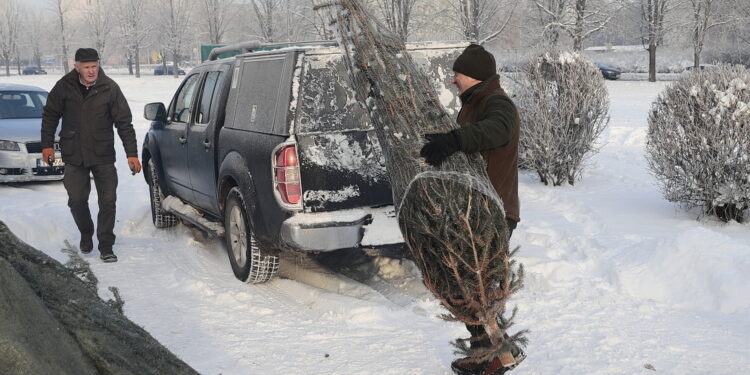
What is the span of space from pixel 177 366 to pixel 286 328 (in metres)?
2.70

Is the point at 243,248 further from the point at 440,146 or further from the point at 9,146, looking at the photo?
the point at 9,146

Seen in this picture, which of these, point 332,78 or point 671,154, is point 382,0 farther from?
point 332,78

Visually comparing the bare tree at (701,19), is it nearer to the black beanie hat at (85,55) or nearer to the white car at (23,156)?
the white car at (23,156)

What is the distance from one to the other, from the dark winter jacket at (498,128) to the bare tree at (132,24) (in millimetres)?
71099

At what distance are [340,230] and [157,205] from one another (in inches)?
153

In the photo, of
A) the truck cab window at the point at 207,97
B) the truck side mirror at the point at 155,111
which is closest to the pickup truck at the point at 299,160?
the truck cab window at the point at 207,97

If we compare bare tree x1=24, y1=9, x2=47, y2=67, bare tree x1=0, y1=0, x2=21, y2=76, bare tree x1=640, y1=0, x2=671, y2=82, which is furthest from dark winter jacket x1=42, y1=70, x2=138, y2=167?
bare tree x1=24, y1=9, x2=47, y2=67

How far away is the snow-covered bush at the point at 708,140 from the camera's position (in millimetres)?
7414

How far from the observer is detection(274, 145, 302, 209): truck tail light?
5391mm

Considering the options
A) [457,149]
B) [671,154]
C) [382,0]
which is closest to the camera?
[457,149]

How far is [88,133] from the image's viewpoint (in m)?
7.12

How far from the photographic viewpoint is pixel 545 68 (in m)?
10.2

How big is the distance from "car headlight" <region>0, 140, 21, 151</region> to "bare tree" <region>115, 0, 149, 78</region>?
62345 mm

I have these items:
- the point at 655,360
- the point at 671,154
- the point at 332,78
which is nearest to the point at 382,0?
the point at 671,154
